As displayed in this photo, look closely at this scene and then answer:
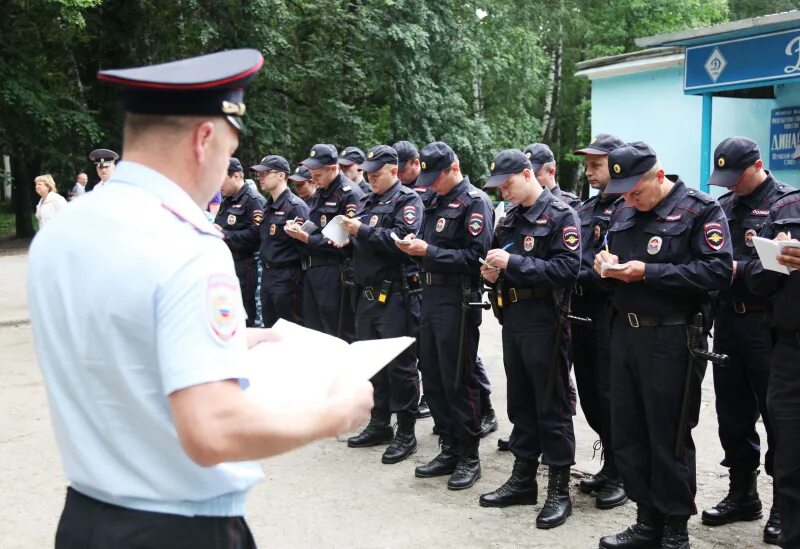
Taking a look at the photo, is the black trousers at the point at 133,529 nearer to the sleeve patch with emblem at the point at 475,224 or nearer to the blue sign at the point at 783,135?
the sleeve patch with emblem at the point at 475,224

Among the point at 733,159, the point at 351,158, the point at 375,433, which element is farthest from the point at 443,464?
the point at 351,158

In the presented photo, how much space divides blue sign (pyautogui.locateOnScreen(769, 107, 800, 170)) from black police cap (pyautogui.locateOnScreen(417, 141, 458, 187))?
9.25 metres

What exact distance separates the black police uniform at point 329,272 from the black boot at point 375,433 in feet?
2.96

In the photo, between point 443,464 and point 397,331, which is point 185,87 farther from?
point 397,331

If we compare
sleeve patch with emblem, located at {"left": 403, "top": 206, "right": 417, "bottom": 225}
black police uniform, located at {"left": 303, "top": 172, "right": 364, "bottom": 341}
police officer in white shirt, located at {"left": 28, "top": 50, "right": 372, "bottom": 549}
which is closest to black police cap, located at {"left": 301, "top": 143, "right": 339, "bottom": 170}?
black police uniform, located at {"left": 303, "top": 172, "right": 364, "bottom": 341}

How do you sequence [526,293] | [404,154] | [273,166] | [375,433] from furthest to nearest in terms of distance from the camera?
[273,166], [404,154], [375,433], [526,293]

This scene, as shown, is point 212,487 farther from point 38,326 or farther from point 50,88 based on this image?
point 50,88

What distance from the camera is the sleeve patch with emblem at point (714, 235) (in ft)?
13.0

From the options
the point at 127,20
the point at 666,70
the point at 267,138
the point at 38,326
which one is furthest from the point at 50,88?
the point at 38,326

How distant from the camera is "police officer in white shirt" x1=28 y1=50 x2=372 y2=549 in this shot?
1.49 meters

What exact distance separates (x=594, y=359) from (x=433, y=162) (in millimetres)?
1667

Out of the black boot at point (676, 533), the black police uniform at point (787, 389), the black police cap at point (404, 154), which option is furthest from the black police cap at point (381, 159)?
the black boot at point (676, 533)

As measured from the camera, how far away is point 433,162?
5398mm

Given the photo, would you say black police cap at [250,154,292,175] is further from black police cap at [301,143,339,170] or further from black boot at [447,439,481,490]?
black boot at [447,439,481,490]
